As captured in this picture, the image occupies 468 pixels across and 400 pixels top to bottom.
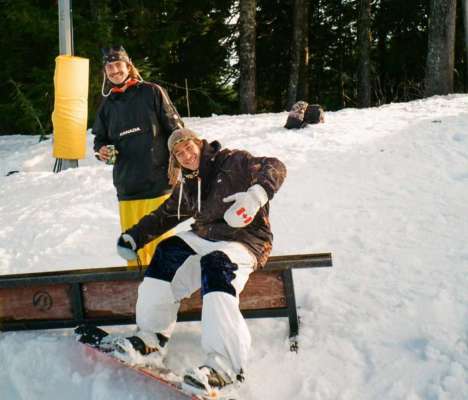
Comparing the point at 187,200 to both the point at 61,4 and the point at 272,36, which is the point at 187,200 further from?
the point at 272,36

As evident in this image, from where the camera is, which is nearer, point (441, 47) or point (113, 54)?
point (113, 54)

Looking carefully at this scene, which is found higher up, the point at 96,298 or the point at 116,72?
the point at 116,72

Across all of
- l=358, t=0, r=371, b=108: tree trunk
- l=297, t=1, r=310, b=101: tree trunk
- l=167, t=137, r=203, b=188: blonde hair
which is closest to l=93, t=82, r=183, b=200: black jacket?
l=167, t=137, r=203, b=188: blonde hair

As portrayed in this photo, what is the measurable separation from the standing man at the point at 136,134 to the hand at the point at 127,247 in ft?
1.67

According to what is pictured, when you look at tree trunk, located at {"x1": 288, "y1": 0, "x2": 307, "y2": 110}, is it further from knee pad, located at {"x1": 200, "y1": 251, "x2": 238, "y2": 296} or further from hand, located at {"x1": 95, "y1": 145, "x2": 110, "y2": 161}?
knee pad, located at {"x1": 200, "y1": 251, "x2": 238, "y2": 296}

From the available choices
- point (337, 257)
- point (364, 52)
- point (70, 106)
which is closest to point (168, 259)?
point (337, 257)

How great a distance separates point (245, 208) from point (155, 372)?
3.39ft

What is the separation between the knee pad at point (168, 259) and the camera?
294cm

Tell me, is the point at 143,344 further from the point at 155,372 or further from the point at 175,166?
the point at 175,166

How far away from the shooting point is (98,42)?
12312mm

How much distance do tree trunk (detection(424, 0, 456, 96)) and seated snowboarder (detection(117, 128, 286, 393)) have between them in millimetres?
10163

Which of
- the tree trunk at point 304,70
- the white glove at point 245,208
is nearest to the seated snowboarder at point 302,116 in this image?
the white glove at point 245,208

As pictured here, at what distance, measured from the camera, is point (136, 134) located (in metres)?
3.66

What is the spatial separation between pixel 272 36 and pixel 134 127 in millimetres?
16667
